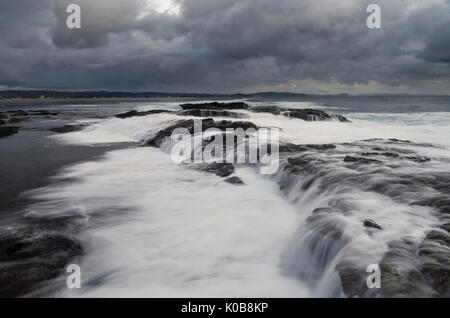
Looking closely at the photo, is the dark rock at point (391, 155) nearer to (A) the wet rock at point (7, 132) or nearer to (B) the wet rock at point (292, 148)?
(B) the wet rock at point (292, 148)

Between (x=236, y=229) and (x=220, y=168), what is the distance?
483 cm

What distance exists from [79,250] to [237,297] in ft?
9.51

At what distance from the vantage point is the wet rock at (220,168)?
1064 centimetres

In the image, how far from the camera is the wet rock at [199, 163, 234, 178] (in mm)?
10642

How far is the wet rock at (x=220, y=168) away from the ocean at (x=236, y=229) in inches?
12.1

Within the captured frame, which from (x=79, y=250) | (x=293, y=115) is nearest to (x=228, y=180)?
(x=79, y=250)

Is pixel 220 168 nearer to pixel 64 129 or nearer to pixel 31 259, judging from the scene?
pixel 31 259

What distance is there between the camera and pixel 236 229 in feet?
21.5

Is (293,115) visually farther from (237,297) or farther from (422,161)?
(237,297)

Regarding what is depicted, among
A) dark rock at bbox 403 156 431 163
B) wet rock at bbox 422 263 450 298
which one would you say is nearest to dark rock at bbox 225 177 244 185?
dark rock at bbox 403 156 431 163

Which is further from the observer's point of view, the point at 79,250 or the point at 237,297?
the point at 79,250

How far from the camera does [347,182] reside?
738cm

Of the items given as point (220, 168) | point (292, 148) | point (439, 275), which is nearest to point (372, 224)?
point (439, 275)
